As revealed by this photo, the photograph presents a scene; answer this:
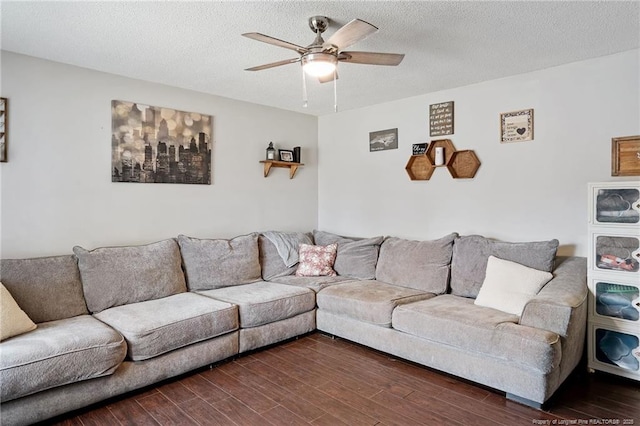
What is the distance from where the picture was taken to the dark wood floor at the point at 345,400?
7.54ft

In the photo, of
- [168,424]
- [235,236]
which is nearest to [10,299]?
[168,424]

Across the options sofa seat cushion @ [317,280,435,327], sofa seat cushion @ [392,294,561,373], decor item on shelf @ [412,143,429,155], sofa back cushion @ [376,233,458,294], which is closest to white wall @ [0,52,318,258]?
sofa seat cushion @ [317,280,435,327]

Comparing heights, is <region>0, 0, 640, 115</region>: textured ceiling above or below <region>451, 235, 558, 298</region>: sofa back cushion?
above

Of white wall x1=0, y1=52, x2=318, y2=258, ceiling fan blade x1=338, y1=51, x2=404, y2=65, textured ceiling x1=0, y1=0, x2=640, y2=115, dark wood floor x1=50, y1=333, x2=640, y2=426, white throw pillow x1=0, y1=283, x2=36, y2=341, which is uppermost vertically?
textured ceiling x1=0, y1=0, x2=640, y2=115

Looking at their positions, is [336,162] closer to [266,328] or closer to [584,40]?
[266,328]

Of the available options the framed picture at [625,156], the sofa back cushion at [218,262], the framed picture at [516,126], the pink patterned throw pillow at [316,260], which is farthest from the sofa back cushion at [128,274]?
the framed picture at [625,156]

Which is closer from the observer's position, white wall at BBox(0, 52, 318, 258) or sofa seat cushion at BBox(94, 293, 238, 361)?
sofa seat cushion at BBox(94, 293, 238, 361)

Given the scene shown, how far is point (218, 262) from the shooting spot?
3754mm

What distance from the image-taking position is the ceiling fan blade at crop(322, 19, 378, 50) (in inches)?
78.2

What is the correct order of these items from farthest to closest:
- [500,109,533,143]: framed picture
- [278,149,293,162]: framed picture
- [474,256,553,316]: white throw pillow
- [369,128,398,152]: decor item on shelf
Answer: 1. [278,149,293,162]: framed picture
2. [369,128,398,152]: decor item on shelf
3. [500,109,533,143]: framed picture
4. [474,256,553,316]: white throw pillow

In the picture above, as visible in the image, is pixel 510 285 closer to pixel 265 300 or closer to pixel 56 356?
pixel 265 300

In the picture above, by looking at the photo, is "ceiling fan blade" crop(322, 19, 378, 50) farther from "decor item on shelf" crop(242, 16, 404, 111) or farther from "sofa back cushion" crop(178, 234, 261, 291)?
"sofa back cushion" crop(178, 234, 261, 291)

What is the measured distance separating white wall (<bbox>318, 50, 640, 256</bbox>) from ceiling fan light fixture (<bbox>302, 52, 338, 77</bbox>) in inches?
78.0

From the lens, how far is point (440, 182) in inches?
160
